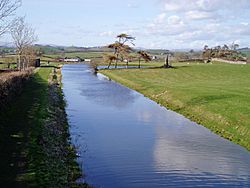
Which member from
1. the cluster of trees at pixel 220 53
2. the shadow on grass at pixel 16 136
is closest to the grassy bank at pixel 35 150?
the shadow on grass at pixel 16 136

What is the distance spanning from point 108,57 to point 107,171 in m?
80.8

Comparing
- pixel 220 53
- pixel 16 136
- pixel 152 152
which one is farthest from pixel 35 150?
pixel 220 53

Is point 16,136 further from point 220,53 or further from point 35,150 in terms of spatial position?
point 220,53

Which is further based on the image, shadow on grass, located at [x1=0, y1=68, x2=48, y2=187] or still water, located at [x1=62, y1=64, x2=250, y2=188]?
still water, located at [x1=62, y1=64, x2=250, y2=188]

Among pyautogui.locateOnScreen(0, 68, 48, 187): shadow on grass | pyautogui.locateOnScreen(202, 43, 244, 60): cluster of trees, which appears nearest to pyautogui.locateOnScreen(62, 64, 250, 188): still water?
pyautogui.locateOnScreen(0, 68, 48, 187): shadow on grass

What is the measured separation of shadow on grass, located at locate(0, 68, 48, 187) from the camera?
1264 centimetres

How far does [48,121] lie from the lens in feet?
73.8

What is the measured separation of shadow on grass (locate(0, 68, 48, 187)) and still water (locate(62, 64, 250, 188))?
8.03ft

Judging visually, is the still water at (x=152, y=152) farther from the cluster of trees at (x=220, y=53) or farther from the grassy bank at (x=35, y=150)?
the cluster of trees at (x=220, y=53)

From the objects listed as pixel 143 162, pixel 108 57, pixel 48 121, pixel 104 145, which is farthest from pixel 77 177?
pixel 108 57

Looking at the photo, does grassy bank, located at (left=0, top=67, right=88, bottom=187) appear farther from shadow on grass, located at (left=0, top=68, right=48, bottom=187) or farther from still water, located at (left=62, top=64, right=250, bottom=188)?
still water, located at (left=62, top=64, right=250, bottom=188)

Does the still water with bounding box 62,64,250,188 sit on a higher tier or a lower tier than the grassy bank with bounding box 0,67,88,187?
lower

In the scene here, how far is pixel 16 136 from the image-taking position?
18.1 meters

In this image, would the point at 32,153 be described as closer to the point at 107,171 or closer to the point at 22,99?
the point at 107,171
